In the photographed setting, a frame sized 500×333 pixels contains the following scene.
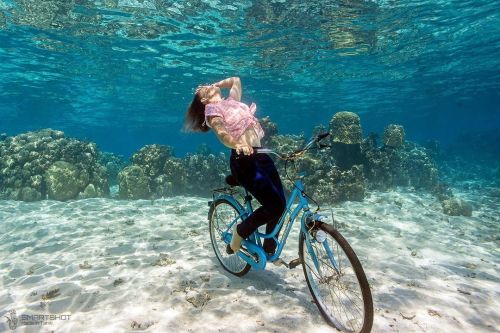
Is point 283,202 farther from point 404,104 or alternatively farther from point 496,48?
point 404,104

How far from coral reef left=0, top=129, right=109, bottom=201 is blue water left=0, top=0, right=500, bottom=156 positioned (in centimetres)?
667

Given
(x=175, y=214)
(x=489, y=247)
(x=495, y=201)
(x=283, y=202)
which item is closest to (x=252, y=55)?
(x=175, y=214)

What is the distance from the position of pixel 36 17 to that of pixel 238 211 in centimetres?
1741

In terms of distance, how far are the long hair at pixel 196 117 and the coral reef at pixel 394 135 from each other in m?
13.2

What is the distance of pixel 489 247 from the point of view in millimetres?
7820

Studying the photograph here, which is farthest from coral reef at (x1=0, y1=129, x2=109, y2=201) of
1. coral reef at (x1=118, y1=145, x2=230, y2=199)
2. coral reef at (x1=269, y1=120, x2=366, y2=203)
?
coral reef at (x1=269, y1=120, x2=366, y2=203)

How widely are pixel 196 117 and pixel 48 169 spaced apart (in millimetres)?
11867

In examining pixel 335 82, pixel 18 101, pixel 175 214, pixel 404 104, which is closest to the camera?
pixel 175 214

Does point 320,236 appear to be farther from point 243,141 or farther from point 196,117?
point 196,117

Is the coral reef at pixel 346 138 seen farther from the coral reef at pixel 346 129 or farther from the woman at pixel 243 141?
the woman at pixel 243 141

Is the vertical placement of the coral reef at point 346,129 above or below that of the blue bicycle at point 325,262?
above

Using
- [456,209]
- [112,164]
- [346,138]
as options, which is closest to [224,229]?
[346,138]

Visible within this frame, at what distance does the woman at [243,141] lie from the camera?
388 centimetres

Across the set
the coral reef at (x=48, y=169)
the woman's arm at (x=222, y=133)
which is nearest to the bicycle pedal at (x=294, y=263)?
the woman's arm at (x=222, y=133)
